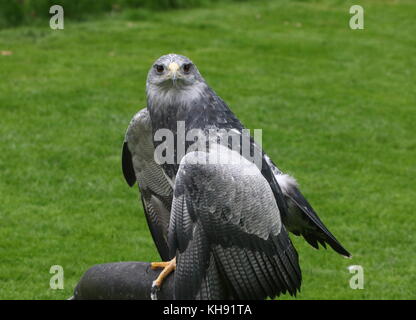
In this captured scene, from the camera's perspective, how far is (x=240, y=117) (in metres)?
10.6

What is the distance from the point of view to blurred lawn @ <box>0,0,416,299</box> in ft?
25.8

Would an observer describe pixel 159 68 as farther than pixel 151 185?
No

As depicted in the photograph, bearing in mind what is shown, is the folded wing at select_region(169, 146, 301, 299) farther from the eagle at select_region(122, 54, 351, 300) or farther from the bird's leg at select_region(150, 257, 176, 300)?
the bird's leg at select_region(150, 257, 176, 300)

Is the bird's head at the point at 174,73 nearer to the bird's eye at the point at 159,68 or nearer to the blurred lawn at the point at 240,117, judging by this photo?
the bird's eye at the point at 159,68

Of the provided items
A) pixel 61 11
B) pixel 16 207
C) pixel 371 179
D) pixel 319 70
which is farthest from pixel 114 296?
pixel 61 11

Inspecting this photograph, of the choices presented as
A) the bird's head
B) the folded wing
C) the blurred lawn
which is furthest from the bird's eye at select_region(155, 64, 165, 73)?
the blurred lawn

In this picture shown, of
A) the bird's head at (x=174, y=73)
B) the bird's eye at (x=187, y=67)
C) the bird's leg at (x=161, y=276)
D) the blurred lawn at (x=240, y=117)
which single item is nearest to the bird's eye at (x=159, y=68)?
the bird's head at (x=174, y=73)

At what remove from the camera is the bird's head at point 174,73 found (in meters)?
4.73

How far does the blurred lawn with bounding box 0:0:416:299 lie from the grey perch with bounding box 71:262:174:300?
248 centimetres

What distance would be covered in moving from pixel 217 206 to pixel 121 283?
0.73 meters

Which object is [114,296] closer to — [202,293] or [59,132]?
[202,293]

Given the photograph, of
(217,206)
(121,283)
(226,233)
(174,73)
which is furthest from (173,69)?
(121,283)

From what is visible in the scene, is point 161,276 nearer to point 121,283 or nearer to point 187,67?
point 121,283

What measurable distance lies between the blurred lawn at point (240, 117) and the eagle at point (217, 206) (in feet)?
8.34
